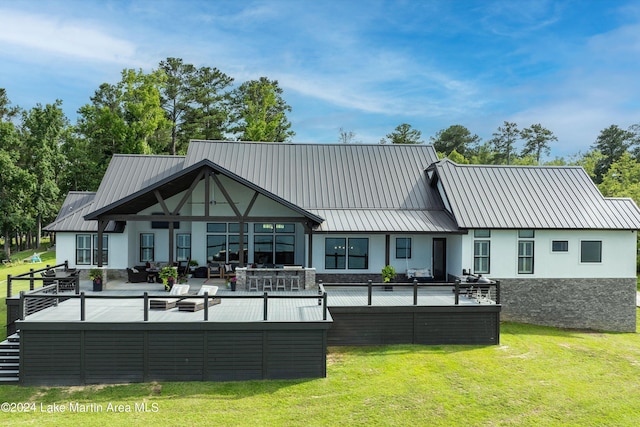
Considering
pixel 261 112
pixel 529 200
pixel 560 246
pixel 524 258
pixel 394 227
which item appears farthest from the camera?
pixel 261 112

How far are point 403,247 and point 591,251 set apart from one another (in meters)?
7.01

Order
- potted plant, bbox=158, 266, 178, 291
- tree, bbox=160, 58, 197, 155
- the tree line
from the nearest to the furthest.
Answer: potted plant, bbox=158, 266, 178, 291
the tree line
tree, bbox=160, 58, 197, 155

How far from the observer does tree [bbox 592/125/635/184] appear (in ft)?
179

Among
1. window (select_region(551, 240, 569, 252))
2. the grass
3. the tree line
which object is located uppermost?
the tree line

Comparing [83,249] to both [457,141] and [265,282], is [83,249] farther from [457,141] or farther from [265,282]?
[457,141]

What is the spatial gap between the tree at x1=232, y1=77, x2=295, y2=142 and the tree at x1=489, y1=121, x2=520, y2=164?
3244 cm

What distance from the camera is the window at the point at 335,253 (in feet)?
56.4

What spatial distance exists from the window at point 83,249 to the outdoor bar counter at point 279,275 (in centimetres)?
665

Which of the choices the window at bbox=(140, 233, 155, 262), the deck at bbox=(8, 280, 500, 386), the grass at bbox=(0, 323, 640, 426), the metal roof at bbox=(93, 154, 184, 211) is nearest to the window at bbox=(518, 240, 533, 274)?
the grass at bbox=(0, 323, 640, 426)

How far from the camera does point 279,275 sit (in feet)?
50.1

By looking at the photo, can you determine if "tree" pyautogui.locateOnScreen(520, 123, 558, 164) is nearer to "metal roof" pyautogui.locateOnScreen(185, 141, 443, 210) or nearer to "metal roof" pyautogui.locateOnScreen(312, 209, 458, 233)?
"metal roof" pyautogui.locateOnScreen(185, 141, 443, 210)

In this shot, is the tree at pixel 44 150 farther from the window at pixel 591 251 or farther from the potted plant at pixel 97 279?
the window at pixel 591 251

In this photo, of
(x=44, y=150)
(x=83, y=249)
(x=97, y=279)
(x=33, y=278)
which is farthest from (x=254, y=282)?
(x=44, y=150)

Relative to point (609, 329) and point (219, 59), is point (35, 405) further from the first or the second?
point (219, 59)
